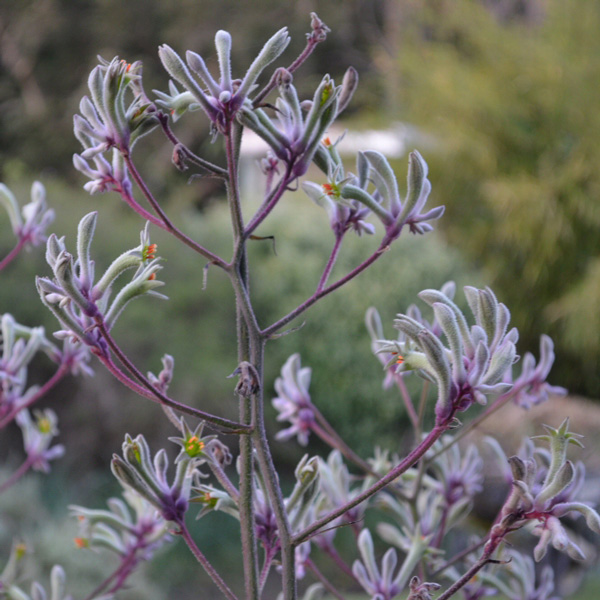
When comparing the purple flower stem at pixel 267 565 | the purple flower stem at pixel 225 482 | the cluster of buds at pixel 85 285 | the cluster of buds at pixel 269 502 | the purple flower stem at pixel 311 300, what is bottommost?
the purple flower stem at pixel 267 565

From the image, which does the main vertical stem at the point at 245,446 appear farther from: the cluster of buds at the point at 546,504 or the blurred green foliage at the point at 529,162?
the blurred green foliage at the point at 529,162

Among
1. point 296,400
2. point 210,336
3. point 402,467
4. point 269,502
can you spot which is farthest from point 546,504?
point 210,336

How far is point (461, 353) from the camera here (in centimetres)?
41

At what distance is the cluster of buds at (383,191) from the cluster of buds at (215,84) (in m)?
0.07

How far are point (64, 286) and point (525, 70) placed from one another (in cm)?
437

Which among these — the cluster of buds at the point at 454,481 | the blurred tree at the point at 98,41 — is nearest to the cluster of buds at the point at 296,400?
the cluster of buds at the point at 454,481

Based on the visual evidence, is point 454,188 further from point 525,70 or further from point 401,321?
point 401,321

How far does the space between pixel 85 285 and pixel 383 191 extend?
0.59 ft

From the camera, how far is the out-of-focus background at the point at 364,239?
8.76ft

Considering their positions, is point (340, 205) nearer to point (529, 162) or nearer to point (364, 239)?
point (364, 239)

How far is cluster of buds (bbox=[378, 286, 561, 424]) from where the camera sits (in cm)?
40

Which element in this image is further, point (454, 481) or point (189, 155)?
point (454, 481)

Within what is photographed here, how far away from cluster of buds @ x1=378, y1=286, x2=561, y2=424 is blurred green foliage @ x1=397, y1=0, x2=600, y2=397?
365 centimetres

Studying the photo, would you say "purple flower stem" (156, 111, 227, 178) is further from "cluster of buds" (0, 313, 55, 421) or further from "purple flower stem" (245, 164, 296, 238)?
"cluster of buds" (0, 313, 55, 421)
